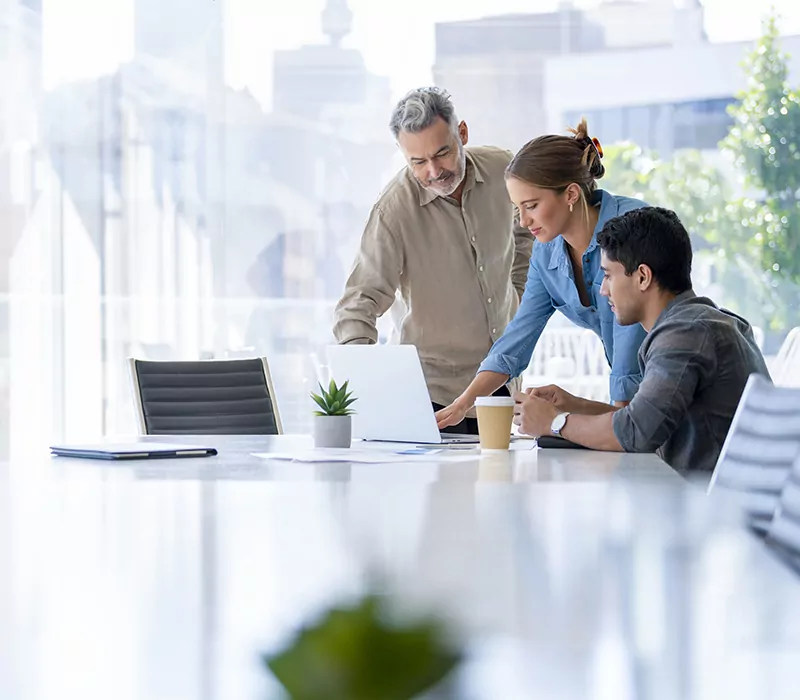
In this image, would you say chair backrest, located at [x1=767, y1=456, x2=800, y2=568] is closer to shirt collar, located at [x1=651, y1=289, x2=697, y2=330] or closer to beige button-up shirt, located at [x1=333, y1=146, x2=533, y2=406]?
shirt collar, located at [x1=651, y1=289, x2=697, y2=330]

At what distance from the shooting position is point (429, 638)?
0.85 ft

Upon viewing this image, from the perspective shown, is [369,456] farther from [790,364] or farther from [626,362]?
[790,364]

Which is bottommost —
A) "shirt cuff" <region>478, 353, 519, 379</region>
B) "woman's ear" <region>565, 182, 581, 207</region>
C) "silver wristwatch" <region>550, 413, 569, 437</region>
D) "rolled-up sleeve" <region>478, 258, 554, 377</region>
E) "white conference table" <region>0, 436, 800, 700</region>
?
"white conference table" <region>0, 436, 800, 700</region>

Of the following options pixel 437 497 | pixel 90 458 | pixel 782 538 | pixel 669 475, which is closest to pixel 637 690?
pixel 782 538

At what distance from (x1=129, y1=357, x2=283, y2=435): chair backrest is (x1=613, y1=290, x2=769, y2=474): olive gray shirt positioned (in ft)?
4.51

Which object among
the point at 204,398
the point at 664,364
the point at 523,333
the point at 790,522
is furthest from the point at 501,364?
the point at 790,522

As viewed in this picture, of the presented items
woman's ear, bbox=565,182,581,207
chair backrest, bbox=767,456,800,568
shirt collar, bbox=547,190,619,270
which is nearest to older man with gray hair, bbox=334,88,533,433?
shirt collar, bbox=547,190,619,270

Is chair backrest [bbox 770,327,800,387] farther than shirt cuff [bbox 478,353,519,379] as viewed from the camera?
Yes

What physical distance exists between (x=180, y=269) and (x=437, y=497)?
462cm

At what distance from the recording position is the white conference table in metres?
0.51

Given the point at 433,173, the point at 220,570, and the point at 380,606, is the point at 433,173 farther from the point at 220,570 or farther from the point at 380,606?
the point at 380,606

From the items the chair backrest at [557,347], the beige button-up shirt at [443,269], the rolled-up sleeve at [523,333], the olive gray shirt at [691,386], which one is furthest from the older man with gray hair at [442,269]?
the chair backrest at [557,347]

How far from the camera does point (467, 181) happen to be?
295 centimetres

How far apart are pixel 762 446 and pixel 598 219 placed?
1158mm
